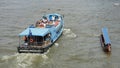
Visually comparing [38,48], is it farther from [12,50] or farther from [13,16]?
[13,16]

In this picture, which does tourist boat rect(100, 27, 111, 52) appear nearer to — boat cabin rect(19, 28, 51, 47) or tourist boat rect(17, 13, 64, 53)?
tourist boat rect(17, 13, 64, 53)

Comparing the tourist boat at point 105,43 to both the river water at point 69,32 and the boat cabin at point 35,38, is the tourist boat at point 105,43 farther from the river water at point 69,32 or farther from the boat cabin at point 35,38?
the boat cabin at point 35,38

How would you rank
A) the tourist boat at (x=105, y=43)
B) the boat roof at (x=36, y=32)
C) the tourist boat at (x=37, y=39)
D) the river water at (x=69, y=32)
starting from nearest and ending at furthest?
the river water at (x=69, y=32) → the tourist boat at (x=37, y=39) → the boat roof at (x=36, y=32) → the tourist boat at (x=105, y=43)

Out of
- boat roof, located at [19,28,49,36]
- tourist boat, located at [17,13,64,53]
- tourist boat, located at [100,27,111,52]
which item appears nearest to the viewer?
tourist boat, located at [17,13,64,53]

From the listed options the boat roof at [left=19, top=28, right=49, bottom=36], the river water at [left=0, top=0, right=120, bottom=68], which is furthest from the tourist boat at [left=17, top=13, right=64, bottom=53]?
Result: the river water at [left=0, top=0, right=120, bottom=68]

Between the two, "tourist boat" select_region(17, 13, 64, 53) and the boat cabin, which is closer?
"tourist boat" select_region(17, 13, 64, 53)

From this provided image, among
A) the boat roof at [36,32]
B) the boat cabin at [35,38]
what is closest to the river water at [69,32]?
the boat cabin at [35,38]

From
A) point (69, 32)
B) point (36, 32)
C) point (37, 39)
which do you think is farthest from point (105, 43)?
point (69, 32)

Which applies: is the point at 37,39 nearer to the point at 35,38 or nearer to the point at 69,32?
the point at 35,38
